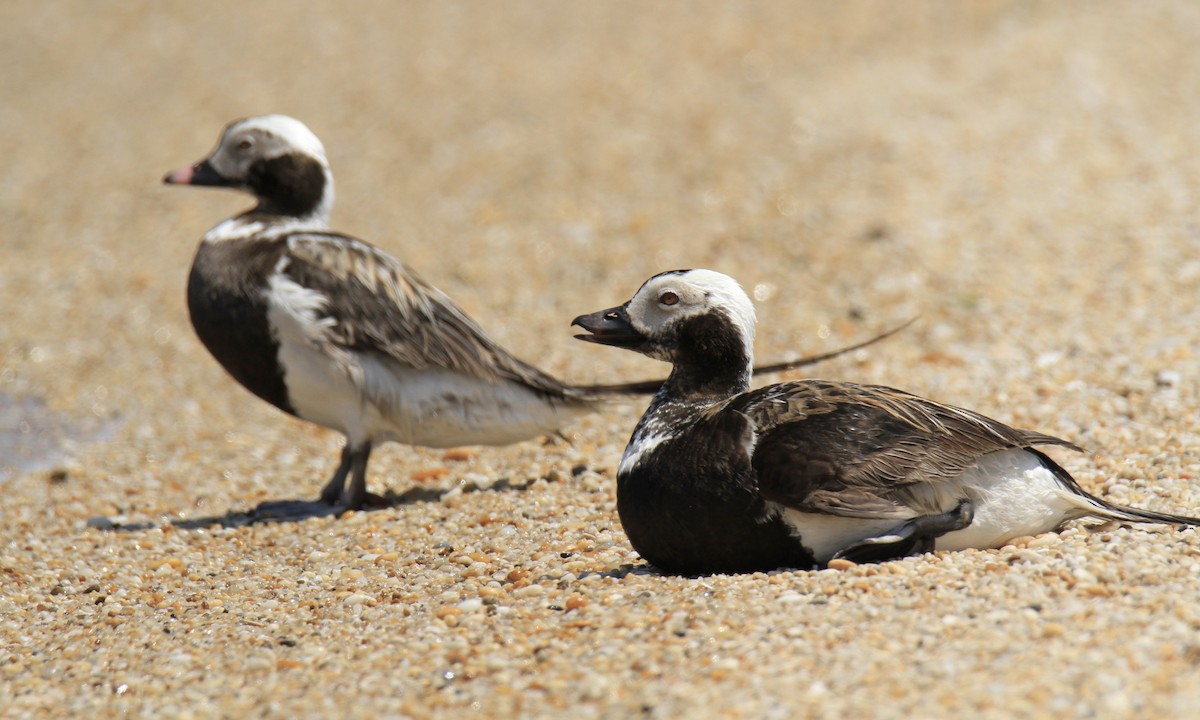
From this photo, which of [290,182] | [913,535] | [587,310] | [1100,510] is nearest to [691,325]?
[913,535]

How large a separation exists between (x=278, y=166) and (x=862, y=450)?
4049 mm

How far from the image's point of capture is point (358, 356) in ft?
22.0

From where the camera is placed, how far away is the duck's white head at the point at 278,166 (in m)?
7.39

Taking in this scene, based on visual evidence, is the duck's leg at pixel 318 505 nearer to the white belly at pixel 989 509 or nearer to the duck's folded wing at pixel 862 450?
the duck's folded wing at pixel 862 450

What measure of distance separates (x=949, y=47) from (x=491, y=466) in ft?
26.9

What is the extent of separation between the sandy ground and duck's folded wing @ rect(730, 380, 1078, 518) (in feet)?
0.78

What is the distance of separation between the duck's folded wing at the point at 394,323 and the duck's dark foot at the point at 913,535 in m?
2.48

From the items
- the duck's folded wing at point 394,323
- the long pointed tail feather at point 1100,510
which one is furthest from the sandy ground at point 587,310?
the duck's folded wing at point 394,323

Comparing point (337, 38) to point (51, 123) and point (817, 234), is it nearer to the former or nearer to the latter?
point (51, 123)

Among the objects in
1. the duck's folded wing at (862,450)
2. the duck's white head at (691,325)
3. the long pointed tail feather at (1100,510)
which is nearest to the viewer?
the duck's folded wing at (862,450)

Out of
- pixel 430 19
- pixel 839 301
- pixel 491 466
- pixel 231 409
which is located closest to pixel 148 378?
pixel 231 409

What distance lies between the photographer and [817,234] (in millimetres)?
9992

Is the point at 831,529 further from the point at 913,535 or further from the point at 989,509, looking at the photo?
the point at 989,509

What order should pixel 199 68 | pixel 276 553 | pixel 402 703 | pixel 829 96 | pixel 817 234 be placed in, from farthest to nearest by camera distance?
pixel 199 68 → pixel 829 96 → pixel 817 234 → pixel 276 553 → pixel 402 703
